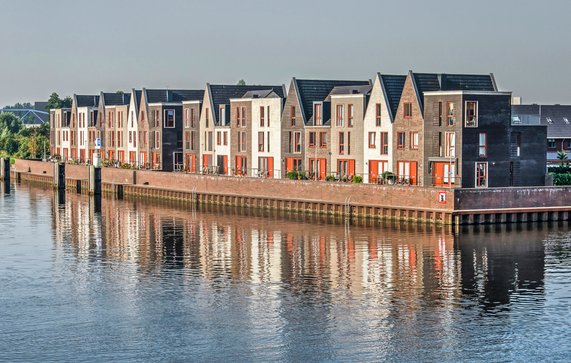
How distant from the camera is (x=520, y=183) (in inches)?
3499

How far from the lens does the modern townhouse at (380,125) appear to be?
94000 millimetres

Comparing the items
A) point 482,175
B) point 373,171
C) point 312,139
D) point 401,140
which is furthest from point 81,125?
point 482,175

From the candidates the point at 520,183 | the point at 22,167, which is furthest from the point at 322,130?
the point at 22,167

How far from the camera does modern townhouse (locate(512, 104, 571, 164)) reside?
12850cm

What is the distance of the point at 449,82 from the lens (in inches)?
3656

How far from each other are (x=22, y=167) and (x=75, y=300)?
111 metres

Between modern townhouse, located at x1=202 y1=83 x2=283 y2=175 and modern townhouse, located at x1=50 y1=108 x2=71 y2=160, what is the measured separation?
50.9 meters

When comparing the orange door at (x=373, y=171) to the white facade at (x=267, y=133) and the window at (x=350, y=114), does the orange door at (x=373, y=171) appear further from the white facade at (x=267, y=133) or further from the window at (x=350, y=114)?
the white facade at (x=267, y=133)

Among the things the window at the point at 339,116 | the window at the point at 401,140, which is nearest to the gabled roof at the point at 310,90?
the window at the point at 339,116

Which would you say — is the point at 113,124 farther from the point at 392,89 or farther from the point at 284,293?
the point at 284,293

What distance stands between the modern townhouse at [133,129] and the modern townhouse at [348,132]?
43.0 metres

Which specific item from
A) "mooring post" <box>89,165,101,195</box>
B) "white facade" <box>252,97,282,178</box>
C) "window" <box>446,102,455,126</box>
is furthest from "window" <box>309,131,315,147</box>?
"mooring post" <box>89,165,101,195</box>

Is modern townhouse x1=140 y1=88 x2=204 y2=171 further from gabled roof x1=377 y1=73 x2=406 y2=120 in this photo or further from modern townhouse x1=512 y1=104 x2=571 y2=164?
modern townhouse x1=512 y1=104 x2=571 y2=164

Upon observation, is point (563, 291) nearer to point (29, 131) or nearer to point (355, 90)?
point (355, 90)
